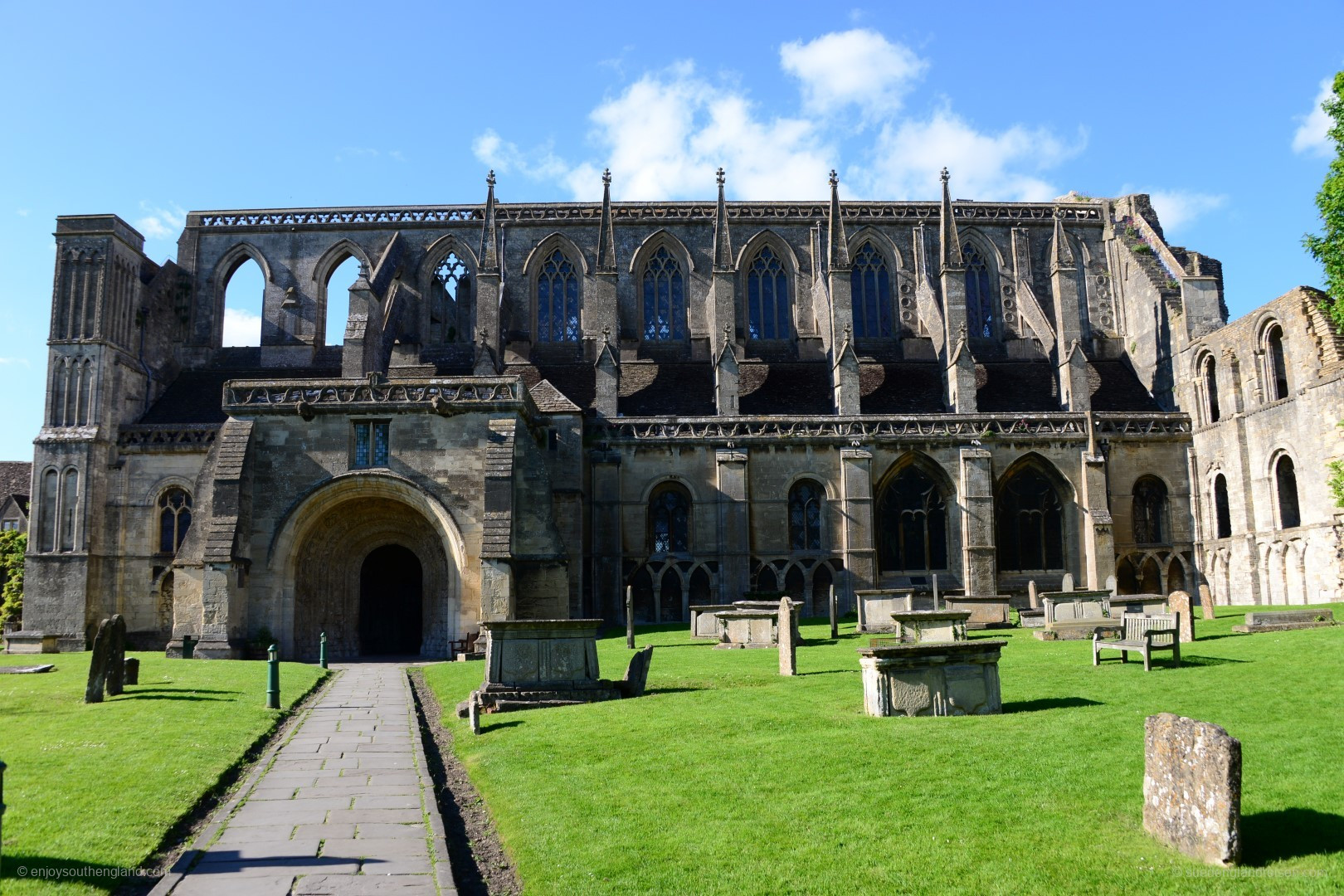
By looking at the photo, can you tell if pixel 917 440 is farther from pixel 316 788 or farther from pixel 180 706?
pixel 316 788

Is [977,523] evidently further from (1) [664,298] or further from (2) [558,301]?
(2) [558,301]

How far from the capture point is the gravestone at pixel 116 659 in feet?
55.2

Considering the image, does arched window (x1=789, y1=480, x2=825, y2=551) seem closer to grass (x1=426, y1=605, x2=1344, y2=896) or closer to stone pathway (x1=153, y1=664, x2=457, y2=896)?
grass (x1=426, y1=605, x2=1344, y2=896)

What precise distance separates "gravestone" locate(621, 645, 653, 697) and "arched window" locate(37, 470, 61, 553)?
2563 cm

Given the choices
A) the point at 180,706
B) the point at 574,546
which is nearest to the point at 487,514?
the point at 574,546

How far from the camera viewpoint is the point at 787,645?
55.0 feet

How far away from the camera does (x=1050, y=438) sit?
33625 mm

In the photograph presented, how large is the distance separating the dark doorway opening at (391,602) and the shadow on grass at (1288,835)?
24.2 metres

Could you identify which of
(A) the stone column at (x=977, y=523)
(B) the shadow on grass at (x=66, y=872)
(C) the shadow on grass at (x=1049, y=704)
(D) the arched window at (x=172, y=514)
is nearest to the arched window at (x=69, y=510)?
(D) the arched window at (x=172, y=514)

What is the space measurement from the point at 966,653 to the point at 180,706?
11264 millimetres

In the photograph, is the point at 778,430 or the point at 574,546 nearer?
the point at 574,546

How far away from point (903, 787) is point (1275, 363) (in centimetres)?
2746

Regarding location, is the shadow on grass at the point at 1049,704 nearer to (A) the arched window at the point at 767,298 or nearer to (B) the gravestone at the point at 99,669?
(B) the gravestone at the point at 99,669

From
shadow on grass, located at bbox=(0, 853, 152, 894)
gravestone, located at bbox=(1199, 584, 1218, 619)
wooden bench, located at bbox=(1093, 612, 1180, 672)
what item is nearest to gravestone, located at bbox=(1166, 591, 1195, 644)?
wooden bench, located at bbox=(1093, 612, 1180, 672)
